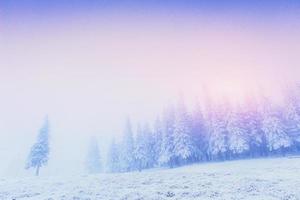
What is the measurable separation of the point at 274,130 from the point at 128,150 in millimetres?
42001

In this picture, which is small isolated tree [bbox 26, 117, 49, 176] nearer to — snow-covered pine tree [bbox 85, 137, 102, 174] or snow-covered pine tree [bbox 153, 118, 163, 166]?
snow-covered pine tree [bbox 153, 118, 163, 166]

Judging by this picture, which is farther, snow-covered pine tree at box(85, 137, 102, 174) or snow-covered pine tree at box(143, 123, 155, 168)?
snow-covered pine tree at box(85, 137, 102, 174)

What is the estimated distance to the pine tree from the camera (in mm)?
63750

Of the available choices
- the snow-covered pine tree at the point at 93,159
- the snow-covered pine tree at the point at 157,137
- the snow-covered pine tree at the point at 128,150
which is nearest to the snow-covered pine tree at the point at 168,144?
the snow-covered pine tree at the point at 157,137

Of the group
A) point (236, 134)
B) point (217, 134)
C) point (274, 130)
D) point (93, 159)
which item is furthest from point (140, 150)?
point (274, 130)

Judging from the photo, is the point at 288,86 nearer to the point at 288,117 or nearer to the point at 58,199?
the point at 288,117

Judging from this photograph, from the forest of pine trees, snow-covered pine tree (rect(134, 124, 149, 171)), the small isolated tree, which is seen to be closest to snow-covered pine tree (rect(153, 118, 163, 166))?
the forest of pine trees

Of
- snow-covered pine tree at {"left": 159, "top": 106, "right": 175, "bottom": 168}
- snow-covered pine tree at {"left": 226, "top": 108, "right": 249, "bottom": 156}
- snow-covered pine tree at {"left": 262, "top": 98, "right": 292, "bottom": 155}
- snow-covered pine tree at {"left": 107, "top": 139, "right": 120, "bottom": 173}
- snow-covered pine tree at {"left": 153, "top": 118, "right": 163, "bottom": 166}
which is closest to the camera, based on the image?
snow-covered pine tree at {"left": 262, "top": 98, "right": 292, "bottom": 155}

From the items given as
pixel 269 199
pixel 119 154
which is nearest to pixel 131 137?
pixel 119 154

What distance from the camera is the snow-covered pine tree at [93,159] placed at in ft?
332

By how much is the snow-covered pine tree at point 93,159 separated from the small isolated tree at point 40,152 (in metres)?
32.5

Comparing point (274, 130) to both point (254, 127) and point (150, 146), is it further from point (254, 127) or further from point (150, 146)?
point (150, 146)

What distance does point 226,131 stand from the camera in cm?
6266

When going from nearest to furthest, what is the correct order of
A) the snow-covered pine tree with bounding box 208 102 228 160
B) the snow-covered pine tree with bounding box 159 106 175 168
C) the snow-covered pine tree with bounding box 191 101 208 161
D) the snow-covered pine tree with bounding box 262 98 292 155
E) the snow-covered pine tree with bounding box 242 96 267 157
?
1. the snow-covered pine tree with bounding box 262 98 292 155
2. the snow-covered pine tree with bounding box 242 96 267 157
3. the snow-covered pine tree with bounding box 208 102 228 160
4. the snow-covered pine tree with bounding box 191 101 208 161
5. the snow-covered pine tree with bounding box 159 106 175 168
